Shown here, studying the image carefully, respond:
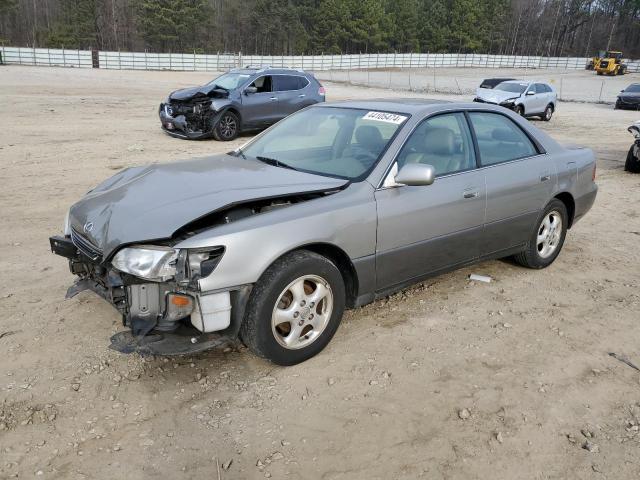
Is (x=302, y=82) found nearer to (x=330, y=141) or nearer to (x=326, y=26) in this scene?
(x=330, y=141)

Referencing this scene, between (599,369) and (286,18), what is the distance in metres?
Answer: 86.9

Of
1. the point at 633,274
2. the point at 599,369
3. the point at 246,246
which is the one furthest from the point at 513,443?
the point at 633,274

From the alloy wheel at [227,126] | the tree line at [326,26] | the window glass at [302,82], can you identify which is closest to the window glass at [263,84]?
the window glass at [302,82]

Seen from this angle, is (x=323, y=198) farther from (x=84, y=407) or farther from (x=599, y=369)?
(x=599, y=369)

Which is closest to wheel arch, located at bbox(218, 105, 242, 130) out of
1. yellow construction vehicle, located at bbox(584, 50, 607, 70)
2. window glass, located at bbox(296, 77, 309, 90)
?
window glass, located at bbox(296, 77, 309, 90)

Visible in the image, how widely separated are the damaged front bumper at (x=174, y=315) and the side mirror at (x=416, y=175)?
126 centimetres

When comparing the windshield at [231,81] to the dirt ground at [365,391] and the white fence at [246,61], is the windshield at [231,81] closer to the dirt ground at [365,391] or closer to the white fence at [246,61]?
the dirt ground at [365,391]

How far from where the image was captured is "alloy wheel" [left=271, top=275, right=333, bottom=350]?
3.22 metres

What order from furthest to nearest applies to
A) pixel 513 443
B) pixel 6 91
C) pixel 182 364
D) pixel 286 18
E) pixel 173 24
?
pixel 286 18, pixel 173 24, pixel 6 91, pixel 182 364, pixel 513 443

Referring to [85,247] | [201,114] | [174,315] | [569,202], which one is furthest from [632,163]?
[85,247]

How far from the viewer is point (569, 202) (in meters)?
5.18

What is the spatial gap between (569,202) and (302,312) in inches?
127

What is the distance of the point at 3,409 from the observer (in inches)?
114

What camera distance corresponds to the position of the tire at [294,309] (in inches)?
121
